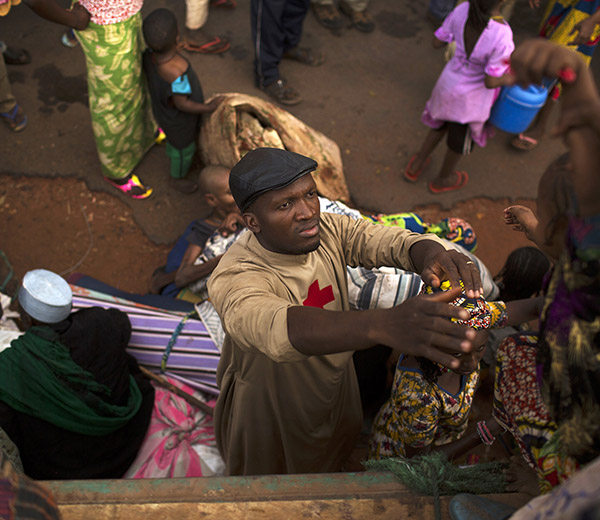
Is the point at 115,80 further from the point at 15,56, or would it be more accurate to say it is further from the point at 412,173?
the point at 412,173

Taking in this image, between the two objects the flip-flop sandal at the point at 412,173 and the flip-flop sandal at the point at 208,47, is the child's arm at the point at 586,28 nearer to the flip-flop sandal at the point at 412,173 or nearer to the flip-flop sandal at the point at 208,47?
the flip-flop sandal at the point at 412,173

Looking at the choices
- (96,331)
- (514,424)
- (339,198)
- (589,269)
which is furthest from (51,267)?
(589,269)

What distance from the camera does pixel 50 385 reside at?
2.24 metres

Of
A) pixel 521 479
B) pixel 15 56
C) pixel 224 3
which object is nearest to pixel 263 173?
pixel 521 479

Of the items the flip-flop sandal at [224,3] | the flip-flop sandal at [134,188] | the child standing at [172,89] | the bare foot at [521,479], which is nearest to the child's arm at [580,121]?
the bare foot at [521,479]

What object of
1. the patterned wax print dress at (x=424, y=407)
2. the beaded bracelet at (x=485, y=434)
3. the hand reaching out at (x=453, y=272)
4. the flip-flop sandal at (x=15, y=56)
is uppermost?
the hand reaching out at (x=453, y=272)

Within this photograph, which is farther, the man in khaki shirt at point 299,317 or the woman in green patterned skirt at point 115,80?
the woman in green patterned skirt at point 115,80

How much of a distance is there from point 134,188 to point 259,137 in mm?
1324

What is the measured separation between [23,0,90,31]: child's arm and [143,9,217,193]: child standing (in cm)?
41

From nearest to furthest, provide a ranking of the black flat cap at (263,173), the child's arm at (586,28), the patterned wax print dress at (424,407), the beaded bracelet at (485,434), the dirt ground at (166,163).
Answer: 1. the black flat cap at (263,173)
2. the patterned wax print dress at (424,407)
3. the beaded bracelet at (485,434)
4. the child's arm at (586,28)
5. the dirt ground at (166,163)

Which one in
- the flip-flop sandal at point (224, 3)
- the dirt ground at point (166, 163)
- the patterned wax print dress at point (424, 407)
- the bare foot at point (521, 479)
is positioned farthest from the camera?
the flip-flop sandal at point (224, 3)

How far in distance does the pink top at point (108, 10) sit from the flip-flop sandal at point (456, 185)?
9.12ft

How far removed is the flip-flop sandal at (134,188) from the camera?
4.32 m

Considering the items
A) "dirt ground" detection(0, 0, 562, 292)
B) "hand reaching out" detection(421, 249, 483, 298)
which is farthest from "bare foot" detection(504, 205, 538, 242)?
"dirt ground" detection(0, 0, 562, 292)
